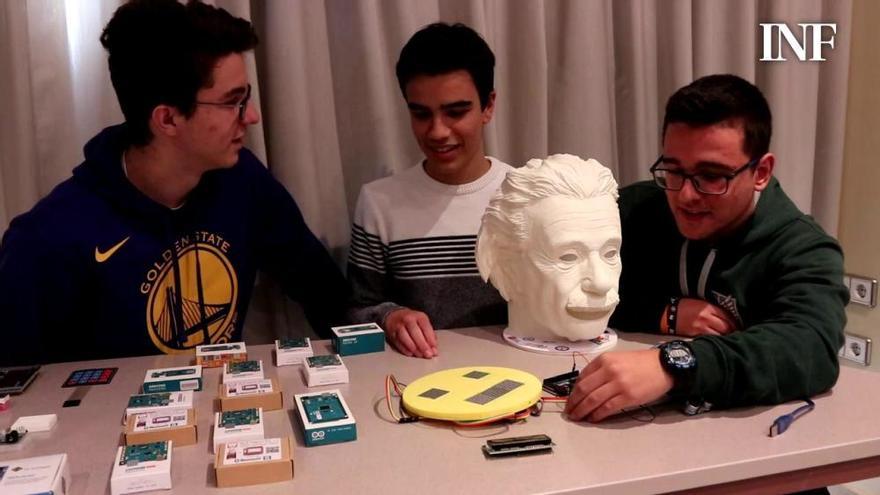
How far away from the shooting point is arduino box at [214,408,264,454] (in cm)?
96

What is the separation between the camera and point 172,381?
118cm

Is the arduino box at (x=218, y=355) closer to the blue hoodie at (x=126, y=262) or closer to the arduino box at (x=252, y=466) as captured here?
→ the blue hoodie at (x=126, y=262)

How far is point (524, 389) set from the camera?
3.54 ft

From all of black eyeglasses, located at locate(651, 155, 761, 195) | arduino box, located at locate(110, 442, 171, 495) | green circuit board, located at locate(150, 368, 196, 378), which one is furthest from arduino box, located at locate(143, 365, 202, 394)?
black eyeglasses, located at locate(651, 155, 761, 195)

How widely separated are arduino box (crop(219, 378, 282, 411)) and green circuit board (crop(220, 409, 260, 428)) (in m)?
0.04

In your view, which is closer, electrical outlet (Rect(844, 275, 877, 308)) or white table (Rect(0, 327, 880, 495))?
white table (Rect(0, 327, 880, 495))

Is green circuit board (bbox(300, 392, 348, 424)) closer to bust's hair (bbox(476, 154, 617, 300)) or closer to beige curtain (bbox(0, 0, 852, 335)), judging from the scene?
bust's hair (bbox(476, 154, 617, 300))

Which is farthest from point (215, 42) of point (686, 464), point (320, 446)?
point (686, 464)

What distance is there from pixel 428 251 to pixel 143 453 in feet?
2.84

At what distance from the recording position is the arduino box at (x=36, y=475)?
0.82 meters

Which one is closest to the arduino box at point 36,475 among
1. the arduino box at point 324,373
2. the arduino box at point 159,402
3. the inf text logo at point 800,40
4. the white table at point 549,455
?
the white table at point 549,455

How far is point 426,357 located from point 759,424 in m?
0.58

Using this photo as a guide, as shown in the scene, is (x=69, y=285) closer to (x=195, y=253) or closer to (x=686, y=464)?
(x=195, y=253)

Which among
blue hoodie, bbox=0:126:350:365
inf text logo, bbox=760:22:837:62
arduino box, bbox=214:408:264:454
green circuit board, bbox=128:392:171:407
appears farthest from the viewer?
inf text logo, bbox=760:22:837:62
